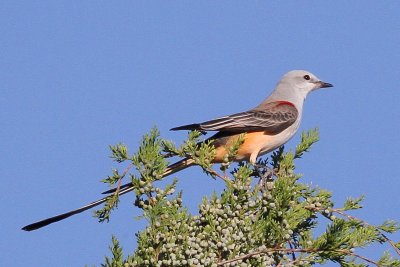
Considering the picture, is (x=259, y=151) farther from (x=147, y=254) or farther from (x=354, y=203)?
(x=147, y=254)

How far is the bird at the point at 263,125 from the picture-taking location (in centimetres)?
734

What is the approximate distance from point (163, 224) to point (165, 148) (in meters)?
1.28

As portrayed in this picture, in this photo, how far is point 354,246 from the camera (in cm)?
477

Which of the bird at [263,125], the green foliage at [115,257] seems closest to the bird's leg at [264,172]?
the bird at [263,125]

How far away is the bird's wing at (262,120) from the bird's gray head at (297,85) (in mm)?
395

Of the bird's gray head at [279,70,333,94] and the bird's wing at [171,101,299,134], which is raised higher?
the bird's gray head at [279,70,333,94]

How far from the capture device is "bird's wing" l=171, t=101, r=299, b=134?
7507mm

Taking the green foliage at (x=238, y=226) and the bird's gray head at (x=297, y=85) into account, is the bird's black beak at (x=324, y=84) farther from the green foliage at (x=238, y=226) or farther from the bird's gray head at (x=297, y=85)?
the green foliage at (x=238, y=226)

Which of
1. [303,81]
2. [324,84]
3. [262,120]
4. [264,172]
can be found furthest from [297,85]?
[264,172]

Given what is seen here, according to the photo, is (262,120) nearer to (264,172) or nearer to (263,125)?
(263,125)

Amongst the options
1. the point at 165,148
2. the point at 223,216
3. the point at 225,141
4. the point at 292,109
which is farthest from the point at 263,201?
the point at 292,109

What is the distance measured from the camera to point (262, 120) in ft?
26.6

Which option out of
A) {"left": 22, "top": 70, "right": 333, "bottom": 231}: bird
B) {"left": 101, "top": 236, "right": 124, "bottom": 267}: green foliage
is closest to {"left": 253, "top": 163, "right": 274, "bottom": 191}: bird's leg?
{"left": 22, "top": 70, "right": 333, "bottom": 231}: bird

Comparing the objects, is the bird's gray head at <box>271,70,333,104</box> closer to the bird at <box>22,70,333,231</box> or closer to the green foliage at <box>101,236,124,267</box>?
the bird at <box>22,70,333,231</box>
